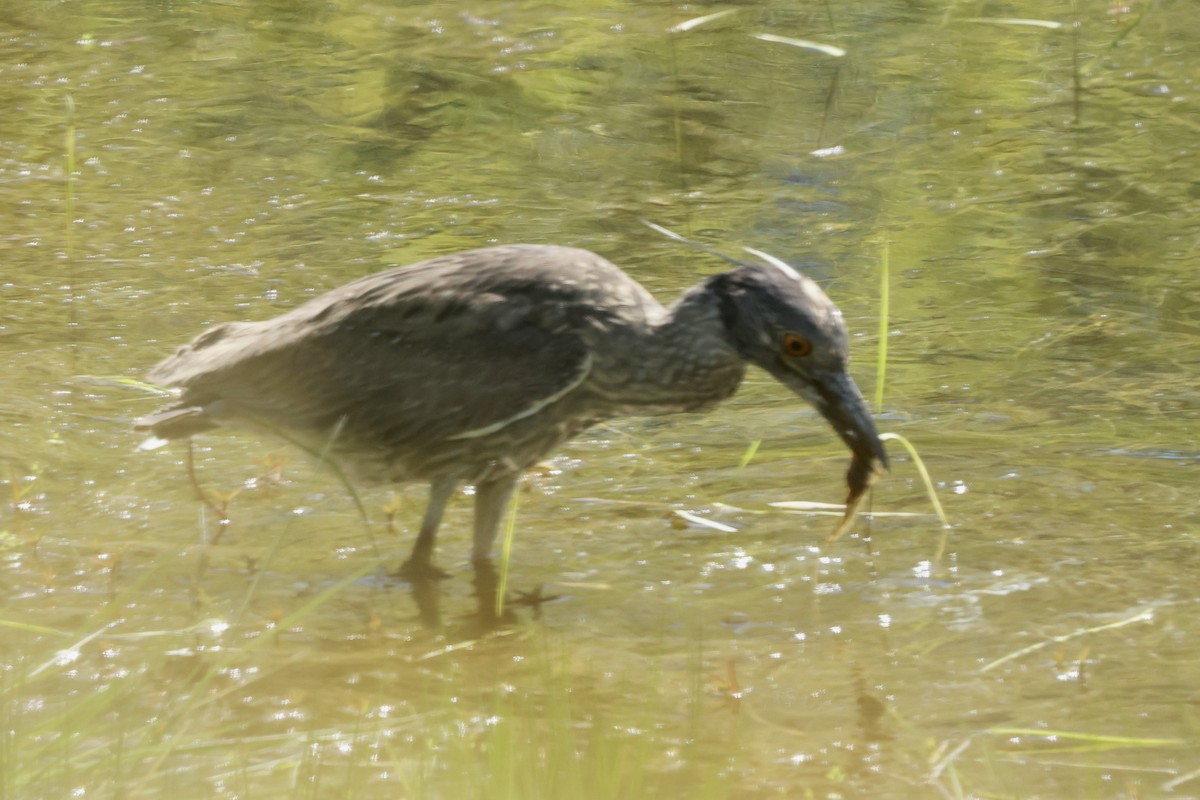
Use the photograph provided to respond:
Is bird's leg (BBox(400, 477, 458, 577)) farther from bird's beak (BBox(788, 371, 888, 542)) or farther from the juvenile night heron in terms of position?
bird's beak (BBox(788, 371, 888, 542))

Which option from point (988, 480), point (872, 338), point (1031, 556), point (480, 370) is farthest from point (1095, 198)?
point (480, 370)

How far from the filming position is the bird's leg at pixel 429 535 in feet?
17.8

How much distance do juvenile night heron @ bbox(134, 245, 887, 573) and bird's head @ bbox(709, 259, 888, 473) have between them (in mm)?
12

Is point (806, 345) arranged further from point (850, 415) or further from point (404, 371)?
point (404, 371)

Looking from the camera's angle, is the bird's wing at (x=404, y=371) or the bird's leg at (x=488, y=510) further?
the bird's leg at (x=488, y=510)

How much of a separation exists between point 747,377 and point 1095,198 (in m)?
2.43

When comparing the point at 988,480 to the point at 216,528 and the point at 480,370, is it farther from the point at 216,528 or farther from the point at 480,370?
the point at 216,528

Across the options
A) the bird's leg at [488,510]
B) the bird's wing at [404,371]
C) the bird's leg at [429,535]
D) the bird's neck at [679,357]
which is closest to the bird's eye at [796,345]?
the bird's neck at [679,357]

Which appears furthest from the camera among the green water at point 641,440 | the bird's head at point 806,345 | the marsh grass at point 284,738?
the bird's head at point 806,345

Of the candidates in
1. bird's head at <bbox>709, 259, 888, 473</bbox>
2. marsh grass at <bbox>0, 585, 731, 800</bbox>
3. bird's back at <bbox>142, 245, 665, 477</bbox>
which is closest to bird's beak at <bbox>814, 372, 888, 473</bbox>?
bird's head at <bbox>709, 259, 888, 473</bbox>

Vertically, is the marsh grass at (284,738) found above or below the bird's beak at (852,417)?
below

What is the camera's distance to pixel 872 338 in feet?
23.5

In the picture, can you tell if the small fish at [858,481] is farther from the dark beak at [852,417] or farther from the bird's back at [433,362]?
the bird's back at [433,362]

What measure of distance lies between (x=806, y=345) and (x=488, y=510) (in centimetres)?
121
